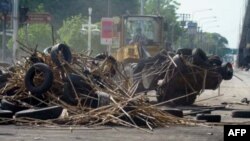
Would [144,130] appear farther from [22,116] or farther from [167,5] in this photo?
[167,5]

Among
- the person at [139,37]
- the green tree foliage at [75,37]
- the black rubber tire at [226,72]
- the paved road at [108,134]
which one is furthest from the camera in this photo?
Result: the green tree foliage at [75,37]

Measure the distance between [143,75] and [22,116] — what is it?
9.11 meters

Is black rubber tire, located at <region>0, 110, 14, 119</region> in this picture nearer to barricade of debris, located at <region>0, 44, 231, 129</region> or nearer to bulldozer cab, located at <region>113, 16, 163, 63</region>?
barricade of debris, located at <region>0, 44, 231, 129</region>

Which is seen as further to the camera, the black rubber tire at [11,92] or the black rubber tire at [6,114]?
the black rubber tire at [11,92]

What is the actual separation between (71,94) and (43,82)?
730mm

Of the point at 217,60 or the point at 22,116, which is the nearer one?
the point at 22,116

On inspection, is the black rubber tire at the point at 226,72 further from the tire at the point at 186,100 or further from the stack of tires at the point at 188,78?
the tire at the point at 186,100

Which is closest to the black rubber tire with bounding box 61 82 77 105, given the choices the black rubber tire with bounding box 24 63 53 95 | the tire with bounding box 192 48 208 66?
the black rubber tire with bounding box 24 63 53 95

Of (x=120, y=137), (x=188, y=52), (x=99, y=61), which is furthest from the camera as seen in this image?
(x=188, y=52)

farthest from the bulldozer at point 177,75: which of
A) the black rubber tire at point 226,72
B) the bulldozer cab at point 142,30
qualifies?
the bulldozer cab at point 142,30

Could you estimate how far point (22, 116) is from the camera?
1597 cm

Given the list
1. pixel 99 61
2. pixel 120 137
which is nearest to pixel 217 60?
pixel 99 61

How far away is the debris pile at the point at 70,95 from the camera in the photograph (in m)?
15.8

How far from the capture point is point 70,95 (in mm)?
17578
